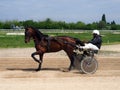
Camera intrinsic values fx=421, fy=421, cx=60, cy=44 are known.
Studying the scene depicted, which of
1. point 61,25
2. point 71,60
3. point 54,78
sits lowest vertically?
point 61,25

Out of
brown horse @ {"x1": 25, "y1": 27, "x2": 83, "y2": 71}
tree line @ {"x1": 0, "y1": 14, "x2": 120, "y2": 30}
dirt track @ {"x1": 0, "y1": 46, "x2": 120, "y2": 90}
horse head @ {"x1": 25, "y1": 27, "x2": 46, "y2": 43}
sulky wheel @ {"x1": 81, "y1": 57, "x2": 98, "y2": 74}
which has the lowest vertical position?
tree line @ {"x1": 0, "y1": 14, "x2": 120, "y2": 30}

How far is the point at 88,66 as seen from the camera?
15336mm

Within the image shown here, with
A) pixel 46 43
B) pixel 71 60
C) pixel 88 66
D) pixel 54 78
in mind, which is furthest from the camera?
pixel 71 60

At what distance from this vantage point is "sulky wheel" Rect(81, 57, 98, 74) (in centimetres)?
1535

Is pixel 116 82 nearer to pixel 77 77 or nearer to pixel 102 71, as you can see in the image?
pixel 77 77

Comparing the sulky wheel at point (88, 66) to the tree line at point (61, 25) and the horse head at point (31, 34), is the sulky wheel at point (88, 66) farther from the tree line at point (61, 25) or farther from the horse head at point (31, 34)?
the tree line at point (61, 25)

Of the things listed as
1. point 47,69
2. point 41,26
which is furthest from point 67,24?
point 47,69

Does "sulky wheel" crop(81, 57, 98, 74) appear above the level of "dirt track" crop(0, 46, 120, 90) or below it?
above

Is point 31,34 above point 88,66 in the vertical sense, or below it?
above

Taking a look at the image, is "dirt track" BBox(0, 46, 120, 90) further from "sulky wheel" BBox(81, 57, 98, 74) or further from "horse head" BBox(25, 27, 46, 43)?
"horse head" BBox(25, 27, 46, 43)

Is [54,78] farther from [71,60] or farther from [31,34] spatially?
[31,34]

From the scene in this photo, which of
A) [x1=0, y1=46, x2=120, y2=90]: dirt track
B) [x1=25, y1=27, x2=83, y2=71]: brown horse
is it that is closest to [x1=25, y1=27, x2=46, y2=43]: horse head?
[x1=25, y1=27, x2=83, y2=71]: brown horse

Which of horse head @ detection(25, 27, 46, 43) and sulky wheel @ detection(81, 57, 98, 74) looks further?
horse head @ detection(25, 27, 46, 43)

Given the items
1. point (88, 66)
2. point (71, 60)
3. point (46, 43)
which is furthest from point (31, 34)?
point (88, 66)
